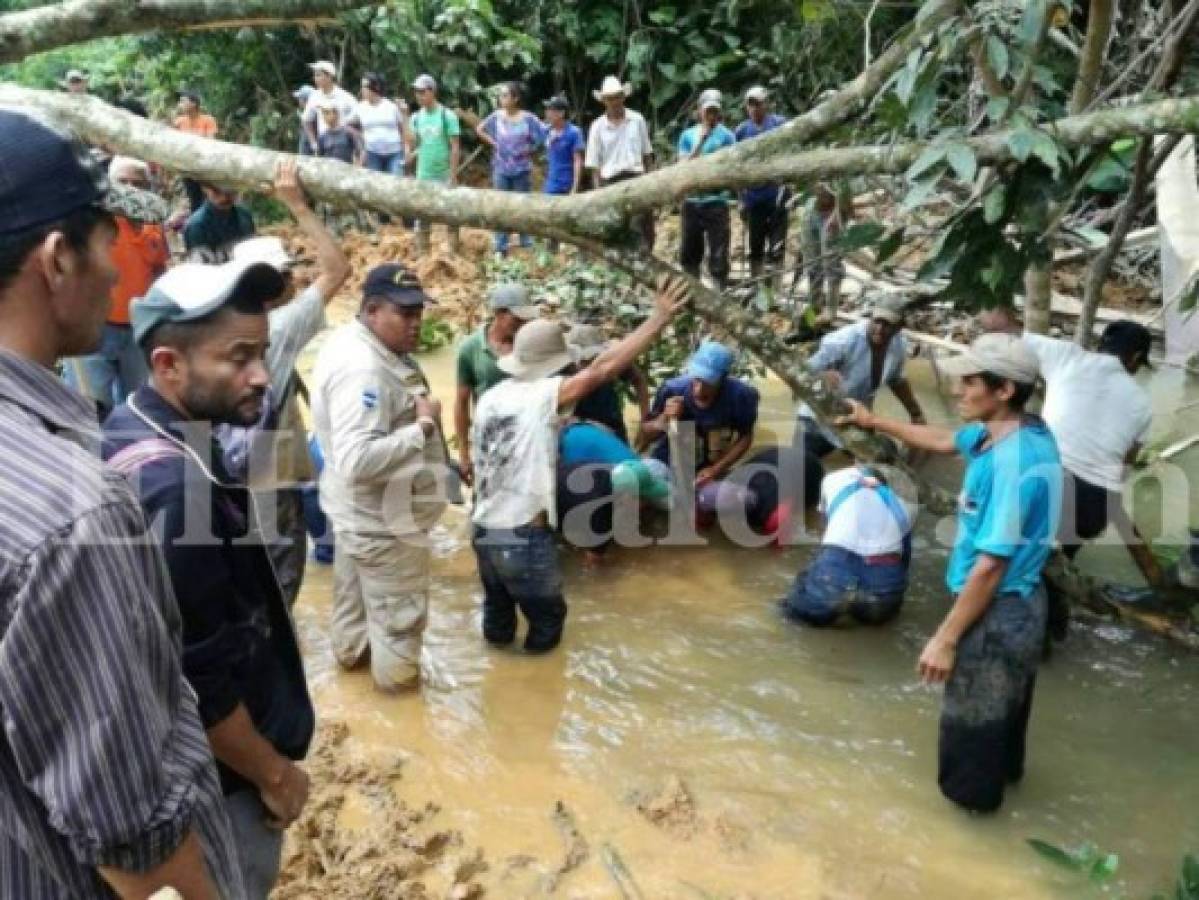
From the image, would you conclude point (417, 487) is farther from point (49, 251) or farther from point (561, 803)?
point (49, 251)

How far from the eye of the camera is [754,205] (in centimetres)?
997

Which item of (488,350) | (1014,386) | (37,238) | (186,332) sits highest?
(37,238)

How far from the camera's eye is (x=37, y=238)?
48.3 inches

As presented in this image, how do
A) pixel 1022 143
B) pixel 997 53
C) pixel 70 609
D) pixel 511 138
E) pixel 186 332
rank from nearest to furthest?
pixel 70 609, pixel 186 332, pixel 1022 143, pixel 997 53, pixel 511 138

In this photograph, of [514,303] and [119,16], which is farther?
[514,303]

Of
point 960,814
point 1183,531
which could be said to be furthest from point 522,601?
point 1183,531

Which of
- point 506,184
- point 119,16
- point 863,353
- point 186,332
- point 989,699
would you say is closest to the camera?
point 186,332

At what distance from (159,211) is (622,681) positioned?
3.67 m

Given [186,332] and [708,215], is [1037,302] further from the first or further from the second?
[186,332]

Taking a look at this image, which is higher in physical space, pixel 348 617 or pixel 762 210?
pixel 762 210

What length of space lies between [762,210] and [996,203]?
23.2 feet

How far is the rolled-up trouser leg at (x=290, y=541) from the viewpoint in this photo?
4.00 meters

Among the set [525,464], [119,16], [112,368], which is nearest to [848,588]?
[525,464]

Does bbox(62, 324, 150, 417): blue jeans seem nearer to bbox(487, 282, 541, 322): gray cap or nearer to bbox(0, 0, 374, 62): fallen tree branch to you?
bbox(487, 282, 541, 322): gray cap
